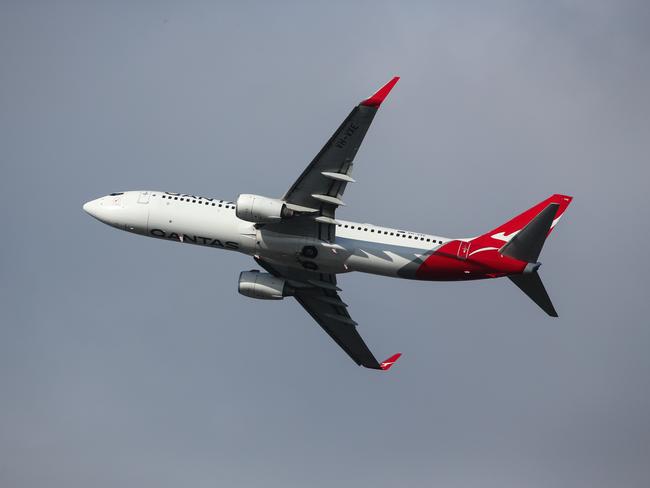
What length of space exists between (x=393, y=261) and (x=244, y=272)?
11838 mm

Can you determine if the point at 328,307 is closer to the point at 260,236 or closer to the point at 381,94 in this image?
the point at 260,236

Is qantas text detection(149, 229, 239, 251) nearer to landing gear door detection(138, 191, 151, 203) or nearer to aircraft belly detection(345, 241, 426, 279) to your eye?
landing gear door detection(138, 191, 151, 203)

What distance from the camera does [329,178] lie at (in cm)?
6119

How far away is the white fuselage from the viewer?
64.4 metres

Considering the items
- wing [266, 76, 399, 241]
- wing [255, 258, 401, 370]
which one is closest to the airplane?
wing [266, 76, 399, 241]

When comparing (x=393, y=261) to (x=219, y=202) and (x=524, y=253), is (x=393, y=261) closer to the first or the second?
(x=524, y=253)

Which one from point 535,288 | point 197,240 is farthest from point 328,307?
point 535,288

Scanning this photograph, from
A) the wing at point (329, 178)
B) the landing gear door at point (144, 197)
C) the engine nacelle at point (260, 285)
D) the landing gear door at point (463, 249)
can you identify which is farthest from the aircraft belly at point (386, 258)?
the landing gear door at point (144, 197)

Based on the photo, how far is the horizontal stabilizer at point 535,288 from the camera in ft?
204

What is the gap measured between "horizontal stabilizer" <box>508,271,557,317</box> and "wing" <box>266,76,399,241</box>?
12.1 m

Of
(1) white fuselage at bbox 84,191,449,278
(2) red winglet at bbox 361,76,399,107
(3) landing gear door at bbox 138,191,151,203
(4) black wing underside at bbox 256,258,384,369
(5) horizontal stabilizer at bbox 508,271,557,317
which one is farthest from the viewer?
(4) black wing underside at bbox 256,258,384,369

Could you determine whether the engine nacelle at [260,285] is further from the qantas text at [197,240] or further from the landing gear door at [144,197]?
the landing gear door at [144,197]

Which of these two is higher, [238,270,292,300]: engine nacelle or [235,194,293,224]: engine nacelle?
[235,194,293,224]: engine nacelle

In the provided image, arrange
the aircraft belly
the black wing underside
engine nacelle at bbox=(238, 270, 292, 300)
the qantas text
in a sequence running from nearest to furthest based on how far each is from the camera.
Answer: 1. the aircraft belly
2. the qantas text
3. engine nacelle at bbox=(238, 270, 292, 300)
4. the black wing underside
